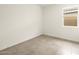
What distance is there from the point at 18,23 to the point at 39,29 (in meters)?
0.27

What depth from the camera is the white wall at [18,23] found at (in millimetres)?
1237

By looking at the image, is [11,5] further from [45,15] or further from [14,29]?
[45,15]

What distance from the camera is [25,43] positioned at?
1.30m

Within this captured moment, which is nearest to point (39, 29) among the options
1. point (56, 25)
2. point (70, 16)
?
point (56, 25)

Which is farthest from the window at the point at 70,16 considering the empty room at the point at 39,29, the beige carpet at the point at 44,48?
the beige carpet at the point at 44,48

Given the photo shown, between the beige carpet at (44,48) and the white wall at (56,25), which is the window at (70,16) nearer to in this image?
the white wall at (56,25)

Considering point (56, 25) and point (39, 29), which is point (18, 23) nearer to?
point (39, 29)

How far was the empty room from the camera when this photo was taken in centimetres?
125

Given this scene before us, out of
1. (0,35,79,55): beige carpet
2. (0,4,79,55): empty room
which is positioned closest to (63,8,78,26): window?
(0,4,79,55): empty room

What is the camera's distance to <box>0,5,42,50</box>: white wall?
124 cm

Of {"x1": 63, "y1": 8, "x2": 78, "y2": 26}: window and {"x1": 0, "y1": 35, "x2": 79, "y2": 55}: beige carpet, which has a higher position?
{"x1": 63, "y1": 8, "x2": 78, "y2": 26}: window

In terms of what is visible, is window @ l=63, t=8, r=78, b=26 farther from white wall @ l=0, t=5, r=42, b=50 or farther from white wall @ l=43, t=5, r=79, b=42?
white wall @ l=0, t=5, r=42, b=50
